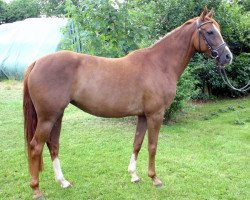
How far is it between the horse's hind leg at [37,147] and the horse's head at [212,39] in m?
2.07

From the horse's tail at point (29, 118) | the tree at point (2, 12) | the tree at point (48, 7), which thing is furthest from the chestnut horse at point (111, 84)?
the tree at point (48, 7)

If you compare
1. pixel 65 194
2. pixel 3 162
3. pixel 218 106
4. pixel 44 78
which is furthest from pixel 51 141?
pixel 218 106

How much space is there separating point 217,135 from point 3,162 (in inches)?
164

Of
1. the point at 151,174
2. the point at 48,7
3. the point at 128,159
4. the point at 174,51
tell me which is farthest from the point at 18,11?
the point at 151,174

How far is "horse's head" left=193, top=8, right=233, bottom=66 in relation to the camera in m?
3.94

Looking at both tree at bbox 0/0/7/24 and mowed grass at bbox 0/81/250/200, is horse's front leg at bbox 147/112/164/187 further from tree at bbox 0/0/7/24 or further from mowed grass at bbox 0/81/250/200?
tree at bbox 0/0/7/24

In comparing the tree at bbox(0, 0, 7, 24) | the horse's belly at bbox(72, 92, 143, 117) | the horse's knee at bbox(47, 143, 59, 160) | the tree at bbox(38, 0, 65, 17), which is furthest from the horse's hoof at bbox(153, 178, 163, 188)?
the tree at bbox(38, 0, 65, 17)

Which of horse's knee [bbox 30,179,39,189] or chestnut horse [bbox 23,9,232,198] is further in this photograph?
horse's knee [bbox 30,179,39,189]

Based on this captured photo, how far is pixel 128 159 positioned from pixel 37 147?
74.2 inches

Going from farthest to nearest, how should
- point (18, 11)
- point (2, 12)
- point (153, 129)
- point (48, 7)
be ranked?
point (48, 7), point (18, 11), point (2, 12), point (153, 129)

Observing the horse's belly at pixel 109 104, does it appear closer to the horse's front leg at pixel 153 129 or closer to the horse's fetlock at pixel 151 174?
the horse's front leg at pixel 153 129

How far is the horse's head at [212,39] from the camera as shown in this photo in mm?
3941

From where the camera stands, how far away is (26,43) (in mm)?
14406

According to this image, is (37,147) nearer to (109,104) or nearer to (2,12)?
(109,104)
